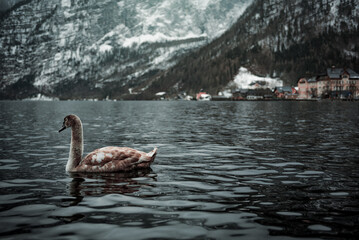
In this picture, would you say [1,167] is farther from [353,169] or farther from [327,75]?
[327,75]

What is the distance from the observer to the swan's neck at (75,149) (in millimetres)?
13663

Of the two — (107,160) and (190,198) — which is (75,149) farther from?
(190,198)

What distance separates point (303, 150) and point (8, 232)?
16640mm

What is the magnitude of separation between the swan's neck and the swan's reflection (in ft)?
1.69

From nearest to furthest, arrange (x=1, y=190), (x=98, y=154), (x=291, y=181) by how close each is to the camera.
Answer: (x=1, y=190)
(x=291, y=181)
(x=98, y=154)

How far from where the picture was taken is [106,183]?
11.9 m

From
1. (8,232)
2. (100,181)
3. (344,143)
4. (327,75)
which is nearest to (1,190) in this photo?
(100,181)

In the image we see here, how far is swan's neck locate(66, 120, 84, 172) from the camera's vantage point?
13663 mm

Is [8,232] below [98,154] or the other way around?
below

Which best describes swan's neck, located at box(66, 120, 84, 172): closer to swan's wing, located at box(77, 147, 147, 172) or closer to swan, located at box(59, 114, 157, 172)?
swan, located at box(59, 114, 157, 172)

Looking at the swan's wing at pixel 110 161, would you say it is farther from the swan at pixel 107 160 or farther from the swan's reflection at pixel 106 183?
the swan's reflection at pixel 106 183

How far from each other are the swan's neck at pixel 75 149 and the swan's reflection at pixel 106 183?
0.51 meters

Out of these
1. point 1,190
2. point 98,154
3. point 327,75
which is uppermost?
point 327,75

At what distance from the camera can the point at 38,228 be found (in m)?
7.57
